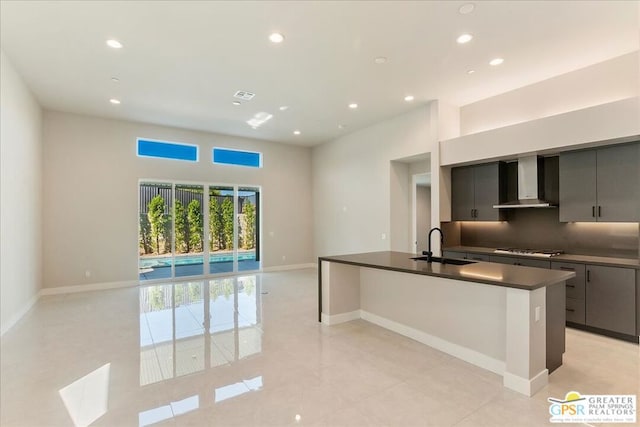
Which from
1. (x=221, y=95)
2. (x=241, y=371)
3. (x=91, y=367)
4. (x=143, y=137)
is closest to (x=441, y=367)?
(x=241, y=371)

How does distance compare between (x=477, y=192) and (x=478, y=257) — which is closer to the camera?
(x=478, y=257)

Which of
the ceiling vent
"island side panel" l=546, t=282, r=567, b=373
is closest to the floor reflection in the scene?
"island side panel" l=546, t=282, r=567, b=373

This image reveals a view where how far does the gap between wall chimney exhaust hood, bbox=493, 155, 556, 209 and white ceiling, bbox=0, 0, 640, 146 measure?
129 centimetres

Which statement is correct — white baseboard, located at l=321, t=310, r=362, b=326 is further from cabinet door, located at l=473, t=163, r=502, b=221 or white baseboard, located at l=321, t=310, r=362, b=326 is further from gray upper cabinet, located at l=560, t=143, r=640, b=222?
gray upper cabinet, located at l=560, t=143, r=640, b=222

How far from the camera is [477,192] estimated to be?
541cm

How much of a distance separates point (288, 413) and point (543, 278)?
2.41 metres

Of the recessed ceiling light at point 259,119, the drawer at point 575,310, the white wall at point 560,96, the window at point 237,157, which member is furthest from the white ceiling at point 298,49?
the drawer at point 575,310

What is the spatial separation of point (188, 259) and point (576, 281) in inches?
301

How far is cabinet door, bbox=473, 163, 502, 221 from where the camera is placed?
16.9 ft

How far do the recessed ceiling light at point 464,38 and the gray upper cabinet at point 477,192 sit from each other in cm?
222

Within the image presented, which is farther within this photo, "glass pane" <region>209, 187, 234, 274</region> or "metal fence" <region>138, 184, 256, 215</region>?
"glass pane" <region>209, 187, 234, 274</region>

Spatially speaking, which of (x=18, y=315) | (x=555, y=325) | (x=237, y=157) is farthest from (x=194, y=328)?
(x=237, y=157)

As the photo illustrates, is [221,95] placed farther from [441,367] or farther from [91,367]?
[441,367]

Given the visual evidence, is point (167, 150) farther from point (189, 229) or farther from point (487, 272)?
point (487, 272)
